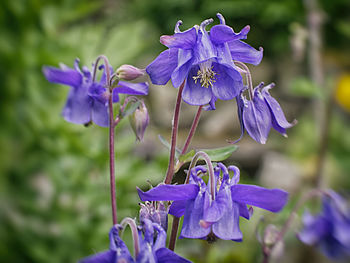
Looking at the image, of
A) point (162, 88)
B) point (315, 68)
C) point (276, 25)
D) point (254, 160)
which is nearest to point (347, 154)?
point (254, 160)

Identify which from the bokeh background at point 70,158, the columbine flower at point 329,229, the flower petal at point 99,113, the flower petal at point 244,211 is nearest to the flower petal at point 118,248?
the flower petal at point 244,211

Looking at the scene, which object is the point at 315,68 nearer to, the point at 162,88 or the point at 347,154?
the point at 347,154

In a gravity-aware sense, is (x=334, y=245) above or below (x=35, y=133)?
below

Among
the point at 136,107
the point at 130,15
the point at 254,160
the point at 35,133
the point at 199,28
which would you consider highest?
the point at 130,15

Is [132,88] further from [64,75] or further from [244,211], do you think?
[244,211]

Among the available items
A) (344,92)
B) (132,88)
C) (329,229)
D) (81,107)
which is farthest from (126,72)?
(344,92)

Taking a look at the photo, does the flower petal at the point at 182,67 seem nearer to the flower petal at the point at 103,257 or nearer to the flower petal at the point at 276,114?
the flower petal at the point at 276,114

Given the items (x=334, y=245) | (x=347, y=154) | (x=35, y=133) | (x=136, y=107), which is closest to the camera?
(x=136, y=107)
